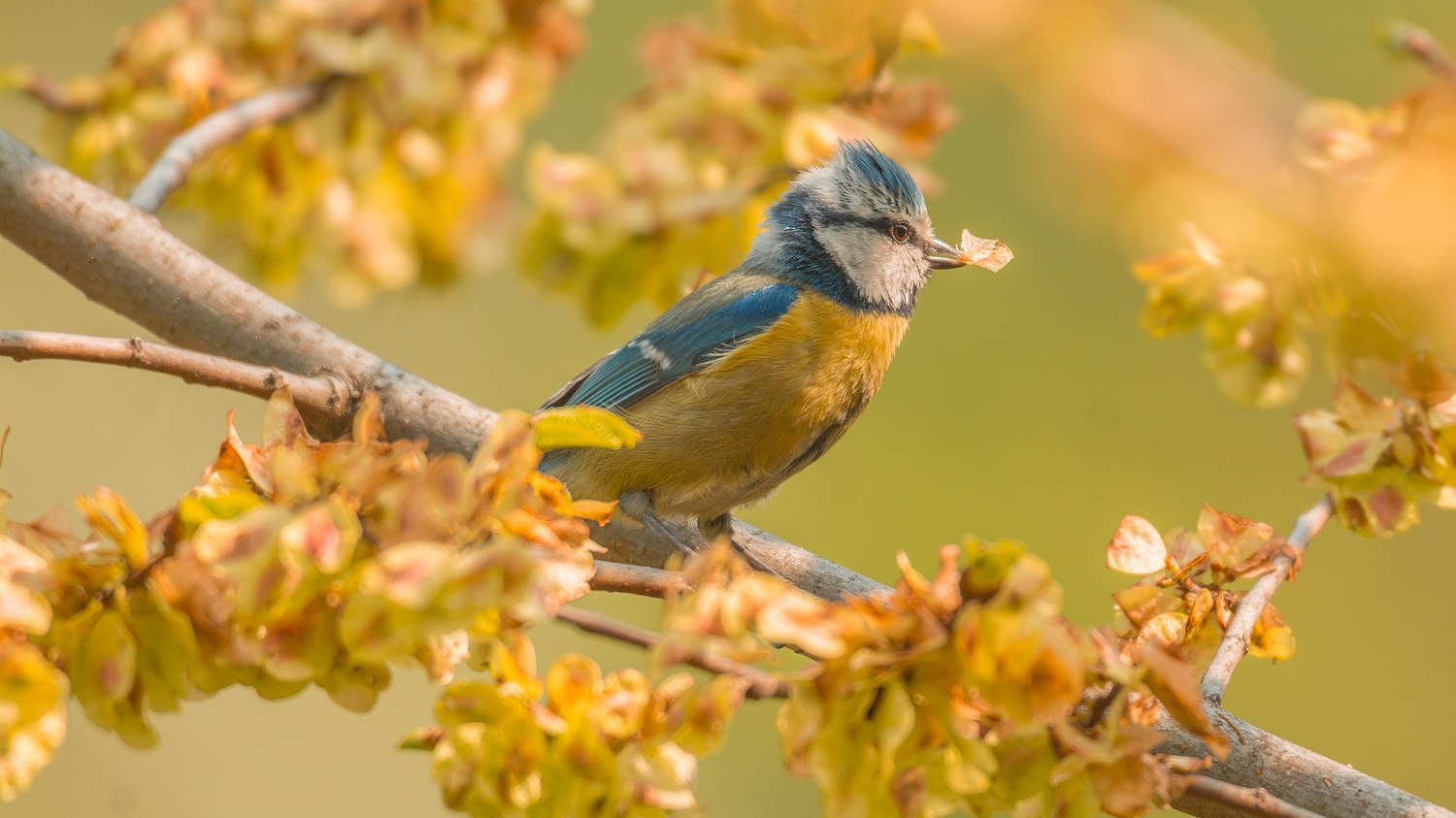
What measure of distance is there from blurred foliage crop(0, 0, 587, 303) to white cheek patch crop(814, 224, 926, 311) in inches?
26.8

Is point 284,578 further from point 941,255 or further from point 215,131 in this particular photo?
point 941,255

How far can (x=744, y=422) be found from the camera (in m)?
2.22

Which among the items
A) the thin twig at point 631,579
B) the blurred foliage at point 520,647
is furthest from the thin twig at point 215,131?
the thin twig at point 631,579

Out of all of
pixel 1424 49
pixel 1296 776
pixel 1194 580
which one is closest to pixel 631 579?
pixel 1194 580

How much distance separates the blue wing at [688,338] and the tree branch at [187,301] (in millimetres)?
641

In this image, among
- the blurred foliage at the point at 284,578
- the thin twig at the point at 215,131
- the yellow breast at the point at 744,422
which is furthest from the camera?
the yellow breast at the point at 744,422

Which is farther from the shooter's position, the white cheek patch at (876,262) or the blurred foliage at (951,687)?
the white cheek patch at (876,262)

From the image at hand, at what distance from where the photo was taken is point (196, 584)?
3.21 ft

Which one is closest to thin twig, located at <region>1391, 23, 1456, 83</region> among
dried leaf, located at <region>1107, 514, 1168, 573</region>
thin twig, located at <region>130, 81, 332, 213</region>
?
dried leaf, located at <region>1107, 514, 1168, 573</region>

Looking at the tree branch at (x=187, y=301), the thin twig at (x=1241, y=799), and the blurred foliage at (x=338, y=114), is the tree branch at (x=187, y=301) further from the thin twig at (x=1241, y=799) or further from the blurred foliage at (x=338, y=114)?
the thin twig at (x=1241, y=799)

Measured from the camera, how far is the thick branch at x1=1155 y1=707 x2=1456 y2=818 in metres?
1.31

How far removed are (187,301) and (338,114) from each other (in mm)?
707

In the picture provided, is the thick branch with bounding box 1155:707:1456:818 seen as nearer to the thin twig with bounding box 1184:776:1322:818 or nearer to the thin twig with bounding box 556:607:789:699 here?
the thin twig with bounding box 1184:776:1322:818

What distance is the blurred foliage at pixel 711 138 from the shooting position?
2.14m
